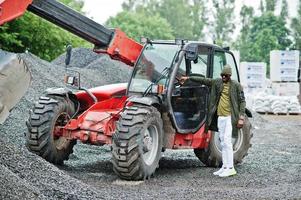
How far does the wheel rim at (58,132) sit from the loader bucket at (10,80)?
13.0 feet

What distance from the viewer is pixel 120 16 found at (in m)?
78.1

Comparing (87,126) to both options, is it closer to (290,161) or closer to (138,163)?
(138,163)

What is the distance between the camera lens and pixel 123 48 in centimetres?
1096

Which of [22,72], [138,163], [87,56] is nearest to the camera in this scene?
[22,72]

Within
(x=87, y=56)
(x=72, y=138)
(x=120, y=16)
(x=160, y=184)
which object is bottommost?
(x=160, y=184)

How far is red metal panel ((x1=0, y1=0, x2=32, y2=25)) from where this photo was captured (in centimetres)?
783

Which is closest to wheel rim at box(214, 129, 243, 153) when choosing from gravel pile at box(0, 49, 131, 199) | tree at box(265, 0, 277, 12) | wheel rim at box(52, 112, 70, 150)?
wheel rim at box(52, 112, 70, 150)

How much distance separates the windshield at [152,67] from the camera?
35.8 ft

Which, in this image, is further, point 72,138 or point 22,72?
point 72,138

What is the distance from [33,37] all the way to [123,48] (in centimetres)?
1513

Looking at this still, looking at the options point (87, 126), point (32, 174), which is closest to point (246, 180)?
point (87, 126)

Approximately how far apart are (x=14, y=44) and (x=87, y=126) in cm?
1505

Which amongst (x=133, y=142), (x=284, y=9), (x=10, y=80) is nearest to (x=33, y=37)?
(x=133, y=142)

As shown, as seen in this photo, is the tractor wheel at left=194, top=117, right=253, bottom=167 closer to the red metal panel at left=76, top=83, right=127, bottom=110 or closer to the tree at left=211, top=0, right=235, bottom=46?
the red metal panel at left=76, top=83, right=127, bottom=110
